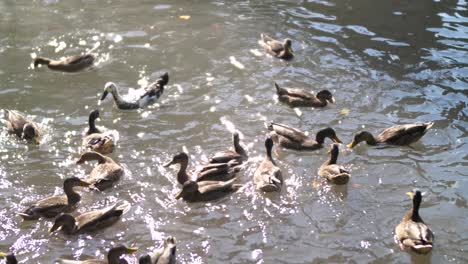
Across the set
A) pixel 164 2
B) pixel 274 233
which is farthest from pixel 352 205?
pixel 164 2

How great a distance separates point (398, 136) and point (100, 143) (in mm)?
4487

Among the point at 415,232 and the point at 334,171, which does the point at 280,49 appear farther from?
the point at 415,232

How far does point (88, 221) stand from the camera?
7.36 metres

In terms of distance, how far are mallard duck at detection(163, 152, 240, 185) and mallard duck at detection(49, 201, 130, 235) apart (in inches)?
→ 45.9

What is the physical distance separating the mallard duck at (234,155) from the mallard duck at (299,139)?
2.08 feet

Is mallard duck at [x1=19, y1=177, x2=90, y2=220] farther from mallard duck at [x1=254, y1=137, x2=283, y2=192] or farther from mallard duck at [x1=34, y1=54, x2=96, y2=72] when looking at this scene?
mallard duck at [x1=34, y1=54, x2=96, y2=72]

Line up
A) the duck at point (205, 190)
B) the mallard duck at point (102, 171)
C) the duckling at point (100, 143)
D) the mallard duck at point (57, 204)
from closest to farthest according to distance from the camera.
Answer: the mallard duck at point (57, 204), the duck at point (205, 190), the mallard duck at point (102, 171), the duckling at point (100, 143)

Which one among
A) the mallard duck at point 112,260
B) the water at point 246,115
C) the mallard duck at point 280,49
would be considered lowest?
the water at point 246,115

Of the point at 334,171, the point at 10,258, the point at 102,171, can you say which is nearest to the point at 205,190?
the point at 102,171

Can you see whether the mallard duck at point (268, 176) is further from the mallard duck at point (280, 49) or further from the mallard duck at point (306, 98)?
the mallard duck at point (280, 49)

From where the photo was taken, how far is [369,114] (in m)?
10.4

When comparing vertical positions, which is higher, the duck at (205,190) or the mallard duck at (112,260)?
the mallard duck at (112,260)

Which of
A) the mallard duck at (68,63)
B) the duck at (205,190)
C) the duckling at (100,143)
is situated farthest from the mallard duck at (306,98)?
the mallard duck at (68,63)

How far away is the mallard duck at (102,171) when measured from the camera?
323 inches
